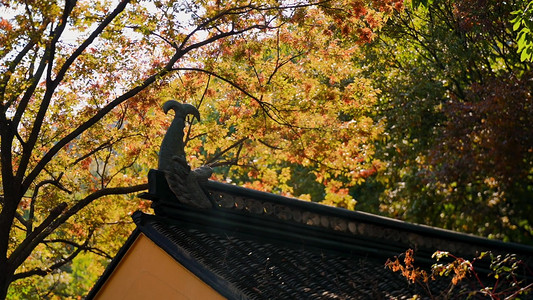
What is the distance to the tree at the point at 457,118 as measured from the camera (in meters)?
14.2

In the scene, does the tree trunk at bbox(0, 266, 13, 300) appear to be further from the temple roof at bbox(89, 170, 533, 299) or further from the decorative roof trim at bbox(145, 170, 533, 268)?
the decorative roof trim at bbox(145, 170, 533, 268)

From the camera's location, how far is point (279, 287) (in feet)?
16.5

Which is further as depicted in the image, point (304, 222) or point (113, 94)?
point (113, 94)

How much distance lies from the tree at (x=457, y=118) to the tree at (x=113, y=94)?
389 centimetres

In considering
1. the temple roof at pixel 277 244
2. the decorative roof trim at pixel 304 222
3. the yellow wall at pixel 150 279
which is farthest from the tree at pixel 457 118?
the yellow wall at pixel 150 279

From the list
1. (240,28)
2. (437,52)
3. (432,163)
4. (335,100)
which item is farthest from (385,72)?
(240,28)

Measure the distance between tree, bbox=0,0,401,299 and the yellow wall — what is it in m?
2.64

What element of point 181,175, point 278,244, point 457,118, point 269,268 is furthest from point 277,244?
point 457,118

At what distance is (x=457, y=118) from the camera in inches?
592

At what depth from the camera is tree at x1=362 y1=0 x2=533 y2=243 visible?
14.2m

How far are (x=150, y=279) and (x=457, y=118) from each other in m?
10.6

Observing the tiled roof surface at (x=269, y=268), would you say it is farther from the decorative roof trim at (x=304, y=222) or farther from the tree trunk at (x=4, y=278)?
the tree trunk at (x=4, y=278)

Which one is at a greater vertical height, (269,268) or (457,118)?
(457,118)

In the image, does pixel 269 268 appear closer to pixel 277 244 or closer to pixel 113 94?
pixel 277 244
